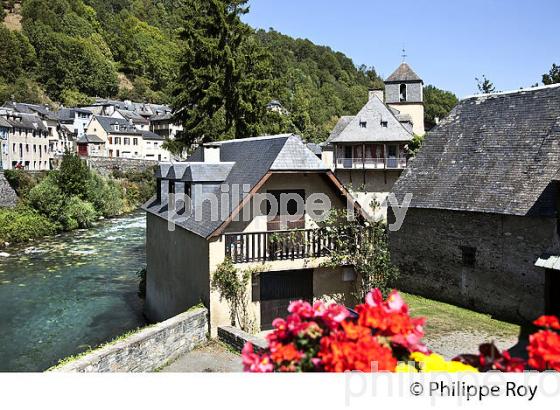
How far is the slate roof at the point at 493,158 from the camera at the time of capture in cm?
1520

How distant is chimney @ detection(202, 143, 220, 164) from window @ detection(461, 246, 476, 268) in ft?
27.4

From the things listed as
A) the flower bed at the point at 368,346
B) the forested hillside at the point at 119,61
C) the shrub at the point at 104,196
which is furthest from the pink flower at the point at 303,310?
the forested hillside at the point at 119,61

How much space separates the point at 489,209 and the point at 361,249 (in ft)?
14.6

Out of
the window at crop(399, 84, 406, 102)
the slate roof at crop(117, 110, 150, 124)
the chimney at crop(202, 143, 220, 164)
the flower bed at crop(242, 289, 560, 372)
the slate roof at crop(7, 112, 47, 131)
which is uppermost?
the slate roof at crop(117, 110, 150, 124)

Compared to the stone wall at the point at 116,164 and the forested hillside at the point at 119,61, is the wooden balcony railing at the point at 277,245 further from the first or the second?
the forested hillside at the point at 119,61

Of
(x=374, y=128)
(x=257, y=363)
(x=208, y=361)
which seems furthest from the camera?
(x=374, y=128)

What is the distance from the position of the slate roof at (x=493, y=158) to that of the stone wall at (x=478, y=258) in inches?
19.1

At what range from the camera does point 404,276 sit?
748 inches

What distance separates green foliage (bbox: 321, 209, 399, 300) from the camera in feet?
45.4

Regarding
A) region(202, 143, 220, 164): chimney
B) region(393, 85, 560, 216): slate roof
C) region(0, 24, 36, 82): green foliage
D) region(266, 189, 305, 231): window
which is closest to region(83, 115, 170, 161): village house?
region(0, 24, 36, 82): green foliage

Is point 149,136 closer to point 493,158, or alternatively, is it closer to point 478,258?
point 493,158

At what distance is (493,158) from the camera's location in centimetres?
1703

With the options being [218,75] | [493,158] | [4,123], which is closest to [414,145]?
[218,75]

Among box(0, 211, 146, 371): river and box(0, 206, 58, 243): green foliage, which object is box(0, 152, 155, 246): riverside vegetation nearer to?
box(0, 206, 58, 243): green foliage
